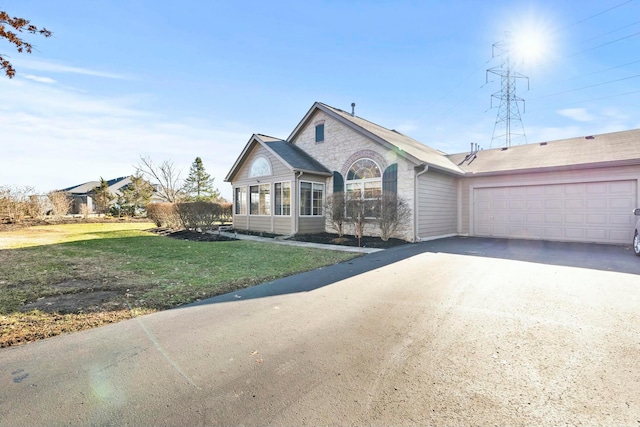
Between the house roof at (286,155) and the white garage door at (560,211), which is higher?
the house roof at (286,155)

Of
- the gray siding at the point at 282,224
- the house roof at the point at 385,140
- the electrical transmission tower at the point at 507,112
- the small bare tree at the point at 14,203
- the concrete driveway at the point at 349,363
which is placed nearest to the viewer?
the concrete driveway at the point at 349,363

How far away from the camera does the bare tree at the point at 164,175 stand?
107ft

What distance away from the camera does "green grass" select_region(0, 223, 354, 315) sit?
16.7ft

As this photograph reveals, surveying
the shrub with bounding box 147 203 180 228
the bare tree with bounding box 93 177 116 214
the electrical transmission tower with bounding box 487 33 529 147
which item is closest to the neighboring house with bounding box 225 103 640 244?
the shrub with bounding box 147 203 180 228

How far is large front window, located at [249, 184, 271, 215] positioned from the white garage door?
34.1ft

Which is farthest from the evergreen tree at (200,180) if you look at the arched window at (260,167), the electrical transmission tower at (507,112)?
the electrical transmission tower at (507,112)

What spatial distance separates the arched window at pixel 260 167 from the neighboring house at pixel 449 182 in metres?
0.05

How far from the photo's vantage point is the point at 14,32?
5.37 metres

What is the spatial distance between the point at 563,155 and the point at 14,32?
1788 centimetres

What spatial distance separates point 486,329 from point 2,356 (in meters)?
5.28

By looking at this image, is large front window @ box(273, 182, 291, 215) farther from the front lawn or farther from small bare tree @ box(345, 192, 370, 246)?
the front lawn

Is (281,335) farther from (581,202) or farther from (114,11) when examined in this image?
(581,202)

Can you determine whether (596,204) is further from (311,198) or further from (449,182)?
(311,198)

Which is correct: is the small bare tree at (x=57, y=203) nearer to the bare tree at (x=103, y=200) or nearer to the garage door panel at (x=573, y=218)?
the bare tree at (x=103, y=200)
